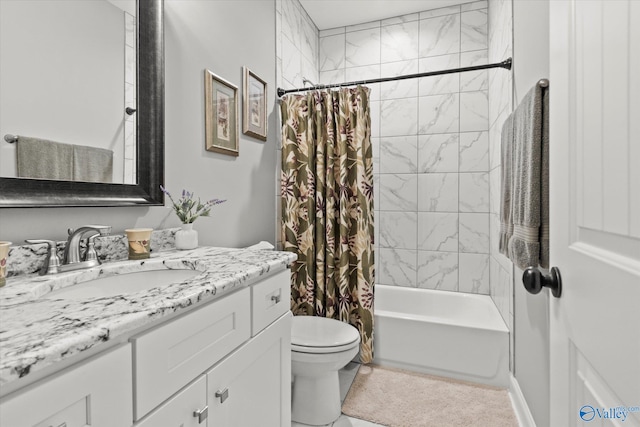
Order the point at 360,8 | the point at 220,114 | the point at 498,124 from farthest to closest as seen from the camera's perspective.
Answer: the point at 360,8
the point at 498,124
the point at 220,114

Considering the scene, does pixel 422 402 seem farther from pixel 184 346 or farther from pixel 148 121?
pixel 148 121

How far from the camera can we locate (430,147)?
9.06 feet

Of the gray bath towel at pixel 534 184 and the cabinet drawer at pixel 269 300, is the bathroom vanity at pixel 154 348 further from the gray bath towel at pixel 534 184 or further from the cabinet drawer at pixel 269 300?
the gray bath towel at pixel 534 184

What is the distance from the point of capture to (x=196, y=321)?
78cm

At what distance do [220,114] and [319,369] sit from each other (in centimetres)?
136

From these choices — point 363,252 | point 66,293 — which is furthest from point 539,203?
point 66,293

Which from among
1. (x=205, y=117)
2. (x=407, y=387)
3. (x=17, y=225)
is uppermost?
(x=205, y=117)

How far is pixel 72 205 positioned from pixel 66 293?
282 millimetres

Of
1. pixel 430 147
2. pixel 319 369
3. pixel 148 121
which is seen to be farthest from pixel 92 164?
pixel 430 147

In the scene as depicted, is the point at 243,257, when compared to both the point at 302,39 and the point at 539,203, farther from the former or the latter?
the point at 302,39

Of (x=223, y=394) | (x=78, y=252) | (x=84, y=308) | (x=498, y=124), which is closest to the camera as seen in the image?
(x=84, y=308)

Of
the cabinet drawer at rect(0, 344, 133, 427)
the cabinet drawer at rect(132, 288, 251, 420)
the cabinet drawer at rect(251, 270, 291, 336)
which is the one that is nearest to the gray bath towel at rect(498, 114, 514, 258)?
the cabinet drawer at rect(251, 270, 291, 336)

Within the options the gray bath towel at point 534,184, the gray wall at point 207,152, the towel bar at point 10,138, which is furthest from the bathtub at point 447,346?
the towel bar at point 10,138

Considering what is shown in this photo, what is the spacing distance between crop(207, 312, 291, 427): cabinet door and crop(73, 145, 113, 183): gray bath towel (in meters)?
0.74
